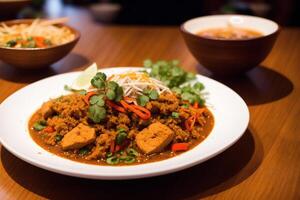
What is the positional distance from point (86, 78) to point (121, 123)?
1.24 ft

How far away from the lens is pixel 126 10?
491 centimetres

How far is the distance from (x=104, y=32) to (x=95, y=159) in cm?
160

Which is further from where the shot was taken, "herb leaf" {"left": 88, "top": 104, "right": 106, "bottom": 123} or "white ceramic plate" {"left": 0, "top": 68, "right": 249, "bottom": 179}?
"herb leaf" {"left": 88, "top": 104, "right": 106, "bottom": 123}

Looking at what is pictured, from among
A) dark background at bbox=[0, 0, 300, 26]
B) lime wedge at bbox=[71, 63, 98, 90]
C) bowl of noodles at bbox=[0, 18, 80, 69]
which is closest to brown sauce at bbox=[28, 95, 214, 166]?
lime wedge at bbox=[71, 63, 98, 90]

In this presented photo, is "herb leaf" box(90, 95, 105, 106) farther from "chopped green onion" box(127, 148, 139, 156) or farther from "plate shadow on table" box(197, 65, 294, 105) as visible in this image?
"plate shadow on table" box(197, 65, 294, 105)

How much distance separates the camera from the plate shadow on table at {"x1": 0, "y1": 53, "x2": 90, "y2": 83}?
201 centimetres

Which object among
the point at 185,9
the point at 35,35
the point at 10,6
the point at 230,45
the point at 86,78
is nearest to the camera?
the point at 86,78

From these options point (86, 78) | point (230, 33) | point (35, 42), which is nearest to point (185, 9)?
point (230, 33)

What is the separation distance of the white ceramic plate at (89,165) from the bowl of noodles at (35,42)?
19cm

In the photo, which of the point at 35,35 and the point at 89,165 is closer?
the point at 89,165

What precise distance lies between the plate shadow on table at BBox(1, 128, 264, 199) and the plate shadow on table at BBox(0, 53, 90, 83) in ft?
2.50

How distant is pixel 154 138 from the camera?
50.1 inches

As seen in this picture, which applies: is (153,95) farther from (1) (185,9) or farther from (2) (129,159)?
(1) (185,9)

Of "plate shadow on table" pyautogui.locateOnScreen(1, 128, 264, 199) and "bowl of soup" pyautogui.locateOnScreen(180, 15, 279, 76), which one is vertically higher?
"bowl of soup" pyautogui.locateOnScreen(180, 15, 279, 76)
